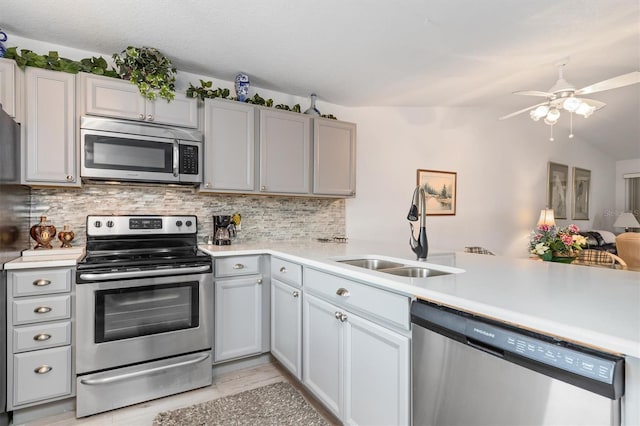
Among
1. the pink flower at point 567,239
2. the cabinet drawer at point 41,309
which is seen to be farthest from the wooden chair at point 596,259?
the cabinet drawer at point 41,309

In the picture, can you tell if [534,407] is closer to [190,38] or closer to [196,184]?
[196,184]

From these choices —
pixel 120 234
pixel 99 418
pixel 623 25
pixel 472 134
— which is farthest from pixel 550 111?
pixel 99 418

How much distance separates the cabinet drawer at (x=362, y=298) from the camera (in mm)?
1320

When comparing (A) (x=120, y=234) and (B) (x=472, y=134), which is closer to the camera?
(A) (x=120, y=234)

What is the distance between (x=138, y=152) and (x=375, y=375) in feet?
7.08

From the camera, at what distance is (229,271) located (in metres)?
2.43

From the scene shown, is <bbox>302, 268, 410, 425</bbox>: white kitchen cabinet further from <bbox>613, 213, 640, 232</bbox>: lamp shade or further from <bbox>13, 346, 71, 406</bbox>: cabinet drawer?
<bbox>613, 213, 640, 232</bbox>: lamp shade

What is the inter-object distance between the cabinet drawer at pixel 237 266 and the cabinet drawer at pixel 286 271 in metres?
0.14

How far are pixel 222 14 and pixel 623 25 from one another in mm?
2830

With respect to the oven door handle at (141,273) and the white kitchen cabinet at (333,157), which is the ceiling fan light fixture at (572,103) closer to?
the white kitchen cabinet at (333,157)

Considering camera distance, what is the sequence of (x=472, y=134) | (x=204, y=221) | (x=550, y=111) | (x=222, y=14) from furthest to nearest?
(x=472, y=134) < (x=550, y=111) < (x=204, y=221) < (x=222, y=14)

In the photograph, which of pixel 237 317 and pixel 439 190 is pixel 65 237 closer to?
pixel 237 317

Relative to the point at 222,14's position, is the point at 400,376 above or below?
below

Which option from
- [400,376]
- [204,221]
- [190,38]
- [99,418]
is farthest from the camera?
[204,221]
